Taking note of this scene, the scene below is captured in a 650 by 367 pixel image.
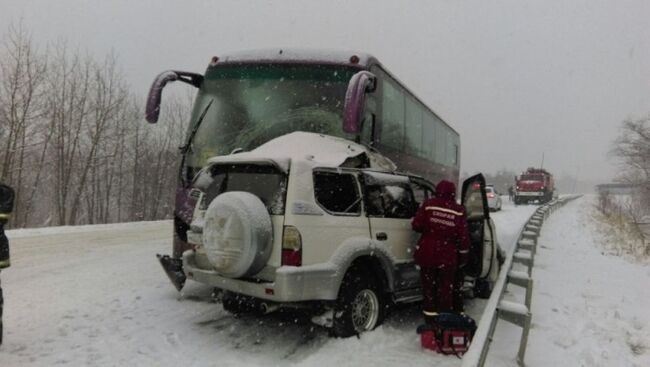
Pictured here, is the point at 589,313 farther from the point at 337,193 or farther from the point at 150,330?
the point at 150,330

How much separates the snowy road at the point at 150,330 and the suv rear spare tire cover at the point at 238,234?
0.92 m

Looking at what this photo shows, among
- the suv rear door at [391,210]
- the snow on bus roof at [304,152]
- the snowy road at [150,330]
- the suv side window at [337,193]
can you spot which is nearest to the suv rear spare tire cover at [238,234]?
the snow on bus roof at [304,152]

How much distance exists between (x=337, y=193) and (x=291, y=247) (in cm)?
92

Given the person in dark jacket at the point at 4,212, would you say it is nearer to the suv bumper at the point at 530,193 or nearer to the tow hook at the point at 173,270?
the tow hook at the point at 173,270

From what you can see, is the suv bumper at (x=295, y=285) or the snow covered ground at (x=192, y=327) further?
the snow covered ground at (x=192, y=327)

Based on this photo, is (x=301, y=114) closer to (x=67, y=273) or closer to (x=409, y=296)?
(x=409, y=296)

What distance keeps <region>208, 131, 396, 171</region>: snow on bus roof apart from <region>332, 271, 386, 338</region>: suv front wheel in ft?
4.36

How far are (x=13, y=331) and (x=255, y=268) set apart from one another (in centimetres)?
289

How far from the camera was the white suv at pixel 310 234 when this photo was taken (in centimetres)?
486

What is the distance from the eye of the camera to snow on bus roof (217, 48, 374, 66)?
7680mm

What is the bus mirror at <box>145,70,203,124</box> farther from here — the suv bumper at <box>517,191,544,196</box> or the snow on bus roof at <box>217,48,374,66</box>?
the suv bumper at <box>517,191,544,196</box>

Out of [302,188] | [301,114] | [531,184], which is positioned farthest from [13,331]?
[531,184]

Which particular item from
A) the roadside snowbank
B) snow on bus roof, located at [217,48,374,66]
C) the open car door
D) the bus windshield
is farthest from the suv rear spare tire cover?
snow on bus roof, located at [217,48,374,66]

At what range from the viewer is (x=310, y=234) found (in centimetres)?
496
